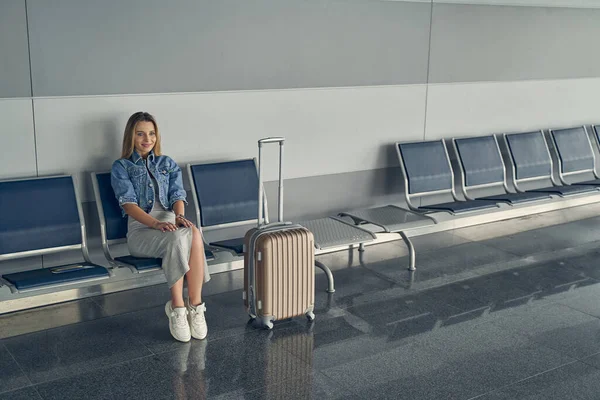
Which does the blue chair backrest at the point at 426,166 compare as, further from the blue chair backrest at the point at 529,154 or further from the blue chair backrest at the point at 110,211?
the blue chair backrest at the point at 110,211

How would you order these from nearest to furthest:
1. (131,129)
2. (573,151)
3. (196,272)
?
1. (196,272)
2. (131,129)
3. (573,151)

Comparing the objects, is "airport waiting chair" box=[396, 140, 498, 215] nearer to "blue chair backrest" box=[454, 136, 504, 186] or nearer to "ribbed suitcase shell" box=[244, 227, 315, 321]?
"blue chair backrest" box=[454, 136, 504, 186]

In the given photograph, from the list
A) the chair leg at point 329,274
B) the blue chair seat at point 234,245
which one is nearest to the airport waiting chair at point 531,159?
the chair leg at point 329,274

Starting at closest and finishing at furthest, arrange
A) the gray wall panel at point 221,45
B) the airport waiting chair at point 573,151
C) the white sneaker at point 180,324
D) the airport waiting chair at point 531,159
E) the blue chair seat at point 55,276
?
1. the blue chair seat at point 55,276
2. the white sneaker at point 180,324
3. the gray wall panel at point 221,45
4. the airport waiting chair at point 531,159
5. the airport waiting chair at point 573,151

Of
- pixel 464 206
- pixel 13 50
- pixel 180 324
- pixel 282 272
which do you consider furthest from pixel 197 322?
pixel 464 206

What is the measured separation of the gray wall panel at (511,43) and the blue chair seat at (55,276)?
11.3ft

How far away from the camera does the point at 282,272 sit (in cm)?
428

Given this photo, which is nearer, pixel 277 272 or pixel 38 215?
pixel 277 272

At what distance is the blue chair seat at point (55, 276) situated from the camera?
13.0ft

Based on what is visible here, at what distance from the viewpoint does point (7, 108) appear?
440 centimetres

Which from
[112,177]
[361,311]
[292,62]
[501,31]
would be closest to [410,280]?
[361,311]

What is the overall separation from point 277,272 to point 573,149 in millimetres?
4117

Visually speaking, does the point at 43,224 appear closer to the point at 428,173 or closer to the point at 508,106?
the point at 428,173

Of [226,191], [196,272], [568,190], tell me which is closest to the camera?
[196,272]
